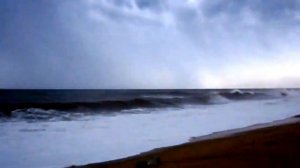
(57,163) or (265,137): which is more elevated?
(265,137)

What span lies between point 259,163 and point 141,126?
6.24m

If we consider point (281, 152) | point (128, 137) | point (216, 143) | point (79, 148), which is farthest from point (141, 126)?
point (281, 152)

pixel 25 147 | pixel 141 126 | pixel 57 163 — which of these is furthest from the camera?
pixel 141 126

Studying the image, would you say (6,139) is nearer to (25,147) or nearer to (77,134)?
A: (25,147)

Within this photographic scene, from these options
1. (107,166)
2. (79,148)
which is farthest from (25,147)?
(107,166)

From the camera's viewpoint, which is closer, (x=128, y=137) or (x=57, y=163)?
(x=57, y=163)

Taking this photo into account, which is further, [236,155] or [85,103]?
[85,103]

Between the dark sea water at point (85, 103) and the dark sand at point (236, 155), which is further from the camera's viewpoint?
the dark sea water at point (85, 103)

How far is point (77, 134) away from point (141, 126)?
2.25 m

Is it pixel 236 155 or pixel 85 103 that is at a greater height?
pixel 85 103

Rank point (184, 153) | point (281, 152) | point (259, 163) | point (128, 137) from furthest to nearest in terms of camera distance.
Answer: point (128, 137), point (184, 153), point (281, 152), point (259, 163)

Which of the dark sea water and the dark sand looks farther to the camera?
the dark sea water

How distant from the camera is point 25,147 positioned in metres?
6.99

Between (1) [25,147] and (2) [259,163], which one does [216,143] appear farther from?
(1) [25,147]
